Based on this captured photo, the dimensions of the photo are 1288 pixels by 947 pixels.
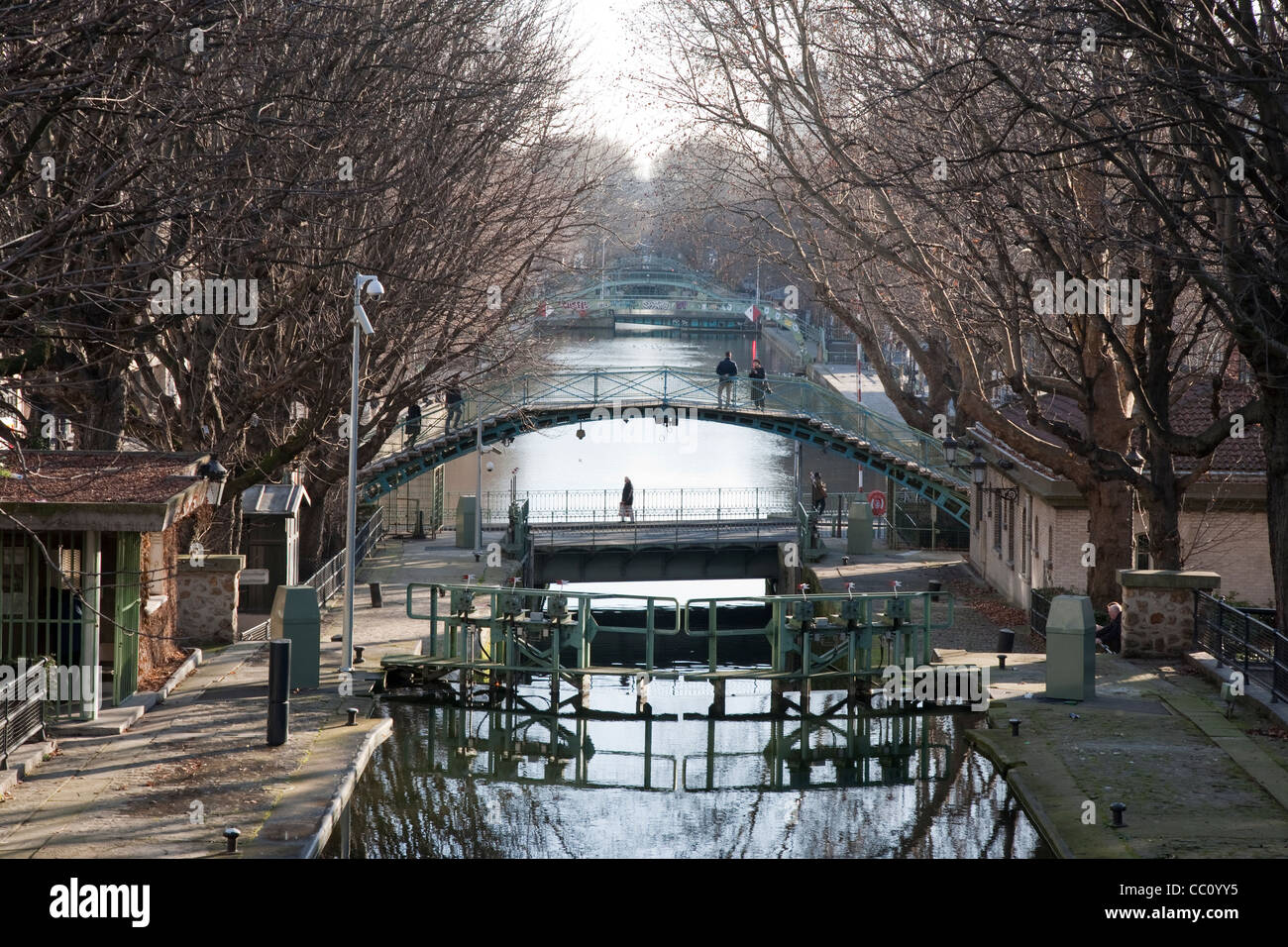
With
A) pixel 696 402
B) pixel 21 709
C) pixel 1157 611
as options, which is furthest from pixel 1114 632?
pixel 696 402

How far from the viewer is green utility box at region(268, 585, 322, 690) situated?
19250 millimetres

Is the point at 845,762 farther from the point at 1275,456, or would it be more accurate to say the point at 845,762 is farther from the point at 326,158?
the point at 326,158

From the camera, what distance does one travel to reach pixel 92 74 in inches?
452

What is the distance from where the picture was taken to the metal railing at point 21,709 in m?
14.5

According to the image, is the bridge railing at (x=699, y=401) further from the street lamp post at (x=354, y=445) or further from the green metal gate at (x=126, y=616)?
the green metal gate at (x=126, y=616)

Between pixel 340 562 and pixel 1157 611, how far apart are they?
16.8 metres

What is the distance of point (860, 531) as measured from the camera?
37.6 m

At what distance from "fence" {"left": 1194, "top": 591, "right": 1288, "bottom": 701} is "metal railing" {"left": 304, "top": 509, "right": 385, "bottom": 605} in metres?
12.1

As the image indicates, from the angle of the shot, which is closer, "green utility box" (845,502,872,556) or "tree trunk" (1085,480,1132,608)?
"tree trunk" (1085,480,1132,608)

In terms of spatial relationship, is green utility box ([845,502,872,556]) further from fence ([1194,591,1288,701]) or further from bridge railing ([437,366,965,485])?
fence ([1194,591,1288,701])

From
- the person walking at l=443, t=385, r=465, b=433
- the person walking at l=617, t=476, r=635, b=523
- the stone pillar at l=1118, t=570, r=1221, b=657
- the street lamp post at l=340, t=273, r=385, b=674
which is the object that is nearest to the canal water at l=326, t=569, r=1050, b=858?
the street lamp post at l=340, t=273, r=385, b=674
